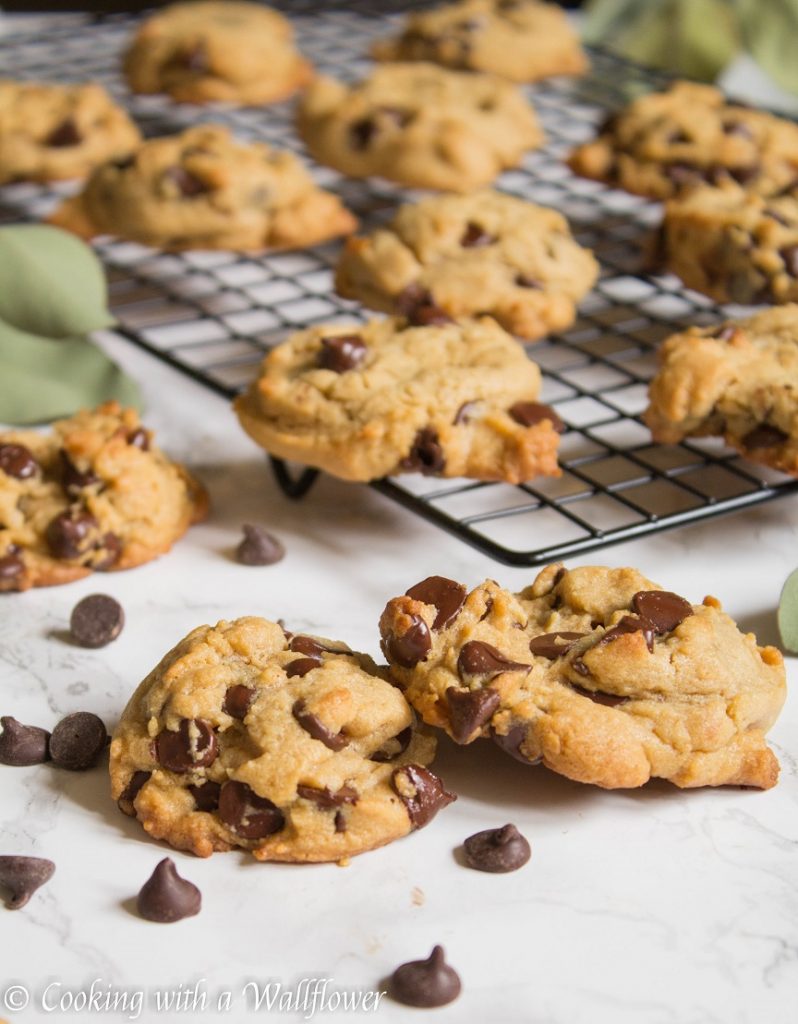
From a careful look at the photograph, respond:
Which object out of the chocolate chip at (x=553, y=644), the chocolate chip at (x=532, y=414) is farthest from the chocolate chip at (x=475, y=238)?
the chocolate chip at (x=553, y=644)

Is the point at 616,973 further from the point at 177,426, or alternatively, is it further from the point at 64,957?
the point at 177,426

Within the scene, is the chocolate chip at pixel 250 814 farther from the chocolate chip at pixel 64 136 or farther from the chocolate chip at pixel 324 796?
the chocolate chip at pixel 64 136

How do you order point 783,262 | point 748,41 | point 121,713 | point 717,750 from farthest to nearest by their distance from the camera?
point 748,41
point 783,262
point 121,713
point 717,750

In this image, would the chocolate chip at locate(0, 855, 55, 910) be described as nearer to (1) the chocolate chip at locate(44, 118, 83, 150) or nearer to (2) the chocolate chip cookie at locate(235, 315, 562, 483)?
(2) the chocolate chip cookie at locate(235, 315, 562, 483)

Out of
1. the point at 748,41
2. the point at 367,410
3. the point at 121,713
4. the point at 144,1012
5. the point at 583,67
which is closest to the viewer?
the point at 144,1012

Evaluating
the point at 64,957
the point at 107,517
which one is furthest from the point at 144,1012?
the point at 107,517

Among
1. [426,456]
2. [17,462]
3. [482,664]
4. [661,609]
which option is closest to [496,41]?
[426,456]

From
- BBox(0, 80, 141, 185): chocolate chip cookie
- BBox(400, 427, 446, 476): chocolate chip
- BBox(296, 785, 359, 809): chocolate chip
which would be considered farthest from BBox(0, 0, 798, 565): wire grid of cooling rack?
BBox(296, 785, 359, 809): chocolate chip
